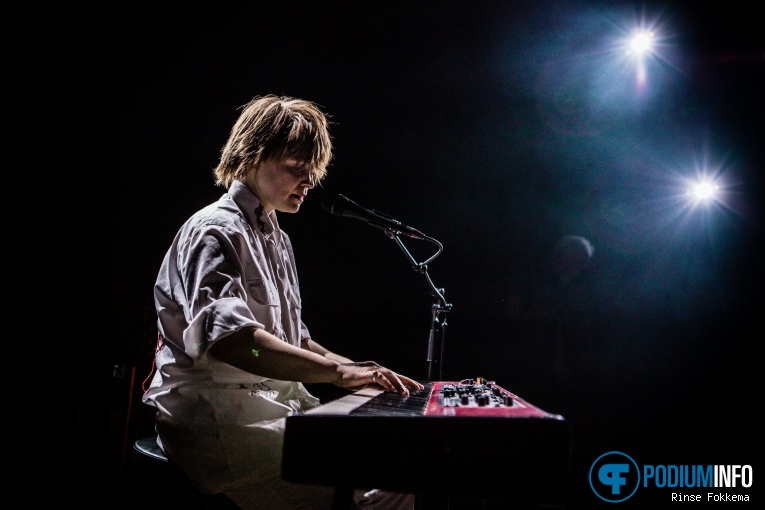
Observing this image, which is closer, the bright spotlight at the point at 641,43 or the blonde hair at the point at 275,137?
the blonde hair at the point at 275,137

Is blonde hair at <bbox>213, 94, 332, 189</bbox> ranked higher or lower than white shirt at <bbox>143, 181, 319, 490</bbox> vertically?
higher

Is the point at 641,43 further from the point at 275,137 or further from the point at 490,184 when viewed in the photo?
the point at 275,137

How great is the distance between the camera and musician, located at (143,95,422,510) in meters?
1.22

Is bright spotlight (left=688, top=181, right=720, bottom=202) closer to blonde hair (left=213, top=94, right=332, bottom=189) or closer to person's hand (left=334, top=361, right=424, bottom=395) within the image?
blonde hair (left=213, top=94, right=332, bottom=189)

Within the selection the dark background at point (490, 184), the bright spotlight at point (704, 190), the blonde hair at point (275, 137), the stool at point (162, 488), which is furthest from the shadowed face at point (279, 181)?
the bright spotlight at point (704, 190)

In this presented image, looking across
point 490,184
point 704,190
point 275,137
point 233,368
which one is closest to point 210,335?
point 233,368

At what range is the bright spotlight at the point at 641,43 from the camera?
127 inches

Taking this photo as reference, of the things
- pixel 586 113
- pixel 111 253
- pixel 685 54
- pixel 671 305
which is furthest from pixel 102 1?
pixel 671 305

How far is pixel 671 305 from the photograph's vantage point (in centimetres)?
342

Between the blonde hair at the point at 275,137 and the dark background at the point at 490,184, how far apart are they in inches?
60.1

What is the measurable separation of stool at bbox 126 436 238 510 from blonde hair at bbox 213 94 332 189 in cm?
97

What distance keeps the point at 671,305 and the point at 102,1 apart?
432cm

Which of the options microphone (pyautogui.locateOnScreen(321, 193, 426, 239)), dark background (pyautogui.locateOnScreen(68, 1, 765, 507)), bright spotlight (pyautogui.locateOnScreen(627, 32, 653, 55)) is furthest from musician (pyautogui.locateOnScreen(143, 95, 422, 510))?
bright spotlight (pyautogui.locateOnScreen(627, 32, 653, 55))

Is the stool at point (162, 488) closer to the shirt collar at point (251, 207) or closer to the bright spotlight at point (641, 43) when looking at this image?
the shirt collar at point (251, 207)
